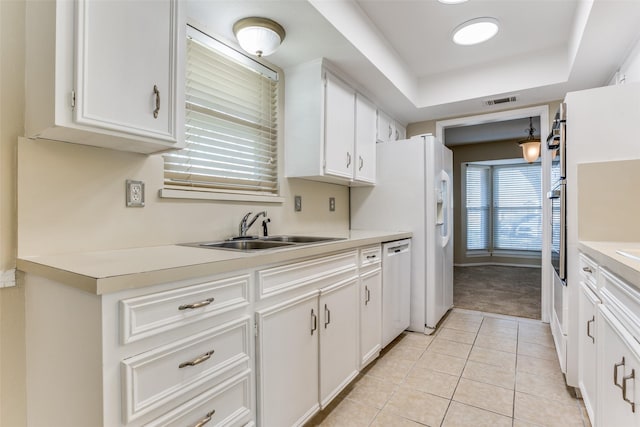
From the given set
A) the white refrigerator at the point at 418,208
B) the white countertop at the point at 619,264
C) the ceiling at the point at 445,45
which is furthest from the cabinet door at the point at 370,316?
the ceiling at the point at 445,45

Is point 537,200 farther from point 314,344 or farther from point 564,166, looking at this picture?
point 314,344

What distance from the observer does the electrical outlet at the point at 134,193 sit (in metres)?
1.52

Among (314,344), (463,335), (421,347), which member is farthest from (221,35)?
(463,335)

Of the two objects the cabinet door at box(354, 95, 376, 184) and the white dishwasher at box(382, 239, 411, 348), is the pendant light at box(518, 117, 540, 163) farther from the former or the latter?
the white dishwasher at box(382, 239, 411, 348)

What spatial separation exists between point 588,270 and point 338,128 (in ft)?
5.88

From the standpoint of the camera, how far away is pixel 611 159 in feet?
6.14

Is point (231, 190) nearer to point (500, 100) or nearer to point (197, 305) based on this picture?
point (197, 305)

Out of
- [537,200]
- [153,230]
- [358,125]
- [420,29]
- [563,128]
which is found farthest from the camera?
[537,200]

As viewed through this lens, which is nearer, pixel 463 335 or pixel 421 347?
pixel 421 347

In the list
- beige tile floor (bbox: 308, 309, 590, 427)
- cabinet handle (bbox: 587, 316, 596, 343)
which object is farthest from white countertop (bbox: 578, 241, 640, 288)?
beige tile floor (bbox: 308, 309, 590, 427)

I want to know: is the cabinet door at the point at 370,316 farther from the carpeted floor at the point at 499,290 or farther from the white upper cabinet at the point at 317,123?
the carpeted floor at the point at 499,290

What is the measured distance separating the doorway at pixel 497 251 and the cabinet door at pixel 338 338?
235 cm

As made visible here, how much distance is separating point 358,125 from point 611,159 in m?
1.72

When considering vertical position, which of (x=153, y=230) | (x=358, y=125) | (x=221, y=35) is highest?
(x=221, y=35)
